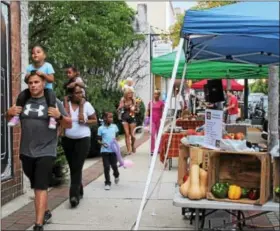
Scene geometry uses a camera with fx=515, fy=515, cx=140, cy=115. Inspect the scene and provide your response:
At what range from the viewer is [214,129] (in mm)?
5062

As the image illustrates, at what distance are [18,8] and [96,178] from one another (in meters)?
3.33

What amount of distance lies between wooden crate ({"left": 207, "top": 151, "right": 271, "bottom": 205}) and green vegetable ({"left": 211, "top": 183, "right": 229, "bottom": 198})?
0.12ft

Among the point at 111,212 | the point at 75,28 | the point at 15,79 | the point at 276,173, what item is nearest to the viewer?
the point at 276,173

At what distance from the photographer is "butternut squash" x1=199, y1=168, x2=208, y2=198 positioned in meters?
4.81

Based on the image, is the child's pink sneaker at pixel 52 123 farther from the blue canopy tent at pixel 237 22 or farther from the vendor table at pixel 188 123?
the vendor table at pixel 188 123

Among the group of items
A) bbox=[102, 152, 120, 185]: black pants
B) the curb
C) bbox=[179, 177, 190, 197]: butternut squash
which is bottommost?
the curb

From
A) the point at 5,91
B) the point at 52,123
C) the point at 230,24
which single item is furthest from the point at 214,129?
the point at 5,91

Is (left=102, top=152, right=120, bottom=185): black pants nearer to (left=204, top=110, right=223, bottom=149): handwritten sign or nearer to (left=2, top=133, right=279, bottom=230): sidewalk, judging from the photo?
(left=2, top=133, right=279, bottom=230): sidewalk

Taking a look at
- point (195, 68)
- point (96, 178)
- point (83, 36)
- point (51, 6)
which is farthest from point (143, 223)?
point (51, 6)

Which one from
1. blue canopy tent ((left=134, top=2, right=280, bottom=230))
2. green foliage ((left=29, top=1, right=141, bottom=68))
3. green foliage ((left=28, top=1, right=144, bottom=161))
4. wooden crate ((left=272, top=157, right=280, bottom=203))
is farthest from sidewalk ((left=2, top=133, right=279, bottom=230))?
green foliage ((left=29, top=1, right=141, bottom=68))

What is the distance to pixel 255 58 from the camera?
23.2 ft

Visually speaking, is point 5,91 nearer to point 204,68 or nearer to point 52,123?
point 52,123

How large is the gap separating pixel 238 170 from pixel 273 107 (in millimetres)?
713

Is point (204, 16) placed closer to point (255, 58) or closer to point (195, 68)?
point (255, 58)
